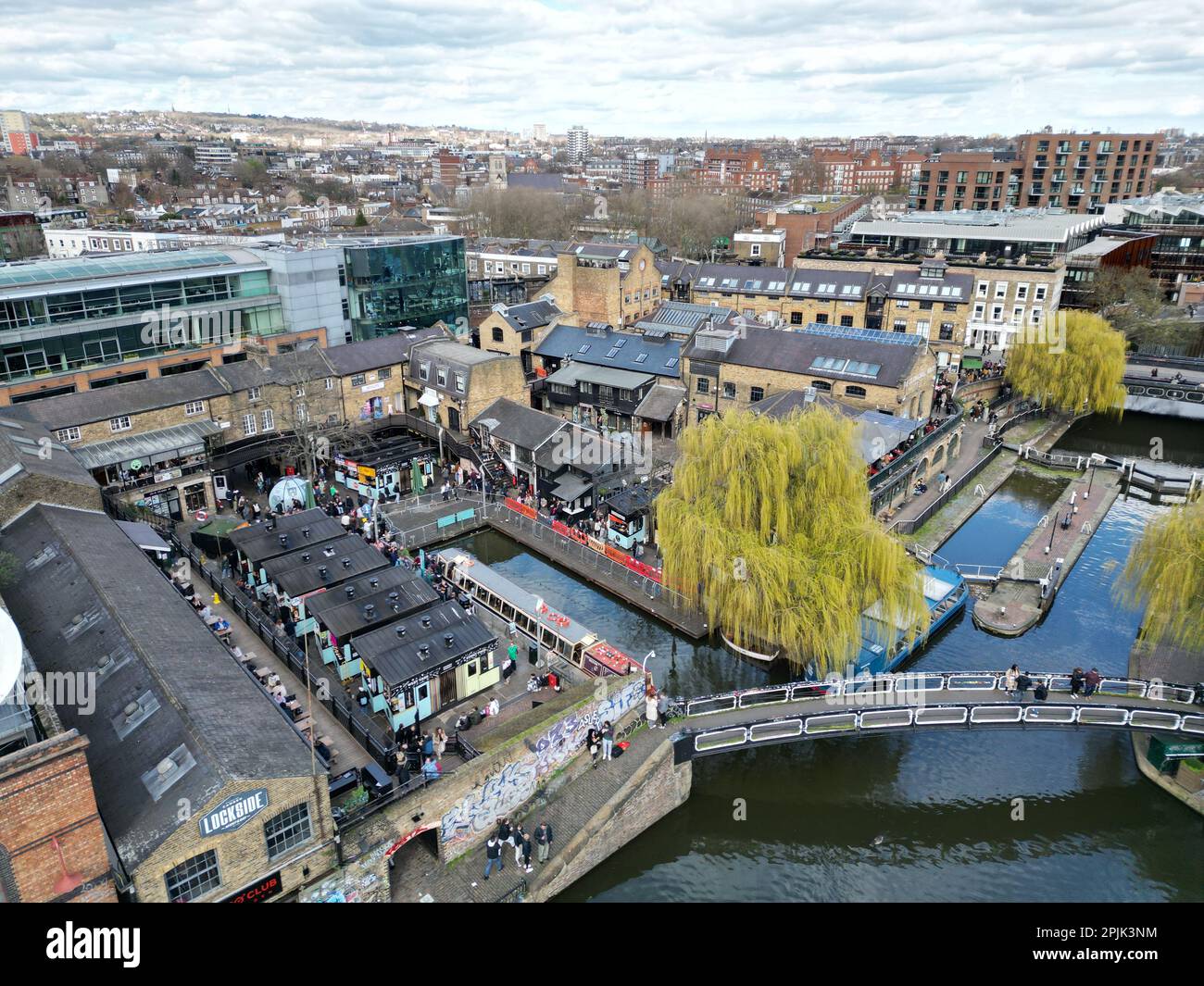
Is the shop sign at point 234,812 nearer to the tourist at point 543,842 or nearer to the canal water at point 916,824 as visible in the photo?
the tourist at point 543,842

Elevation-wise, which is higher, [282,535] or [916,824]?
[282,535]

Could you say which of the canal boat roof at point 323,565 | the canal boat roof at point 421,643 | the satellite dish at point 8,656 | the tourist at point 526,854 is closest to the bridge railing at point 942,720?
the tourist at point 526,854

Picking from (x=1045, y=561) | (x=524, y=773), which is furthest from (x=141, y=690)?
(x=1045, y=561)

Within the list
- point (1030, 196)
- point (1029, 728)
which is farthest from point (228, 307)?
point (1030, 196)

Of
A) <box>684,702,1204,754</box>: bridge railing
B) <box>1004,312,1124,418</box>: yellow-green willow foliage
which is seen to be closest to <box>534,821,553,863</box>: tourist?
<box>684,702,1204,754</box>: bridge railing

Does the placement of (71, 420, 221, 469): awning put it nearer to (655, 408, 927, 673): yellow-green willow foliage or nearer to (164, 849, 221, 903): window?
(655, 408, 927, 673): yellow-green willow foliage

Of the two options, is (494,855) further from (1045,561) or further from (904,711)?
(1045,561)

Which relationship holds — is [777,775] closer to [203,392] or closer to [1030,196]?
[203,392]
